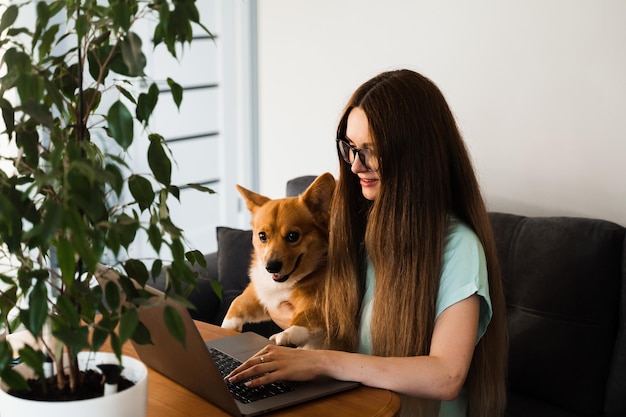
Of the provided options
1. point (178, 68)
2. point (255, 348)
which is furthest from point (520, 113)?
point (178, 68)

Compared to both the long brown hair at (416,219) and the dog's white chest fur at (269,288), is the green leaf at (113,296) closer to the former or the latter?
the long brown hair at (416,219)

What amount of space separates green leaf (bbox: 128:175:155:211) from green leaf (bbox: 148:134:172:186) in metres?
0.04

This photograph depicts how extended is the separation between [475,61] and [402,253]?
1068mm

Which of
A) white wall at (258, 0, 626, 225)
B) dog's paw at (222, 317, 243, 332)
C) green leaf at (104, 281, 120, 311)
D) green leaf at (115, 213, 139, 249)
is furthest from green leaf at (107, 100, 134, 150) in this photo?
white wall at (258, 0, 626, 225)

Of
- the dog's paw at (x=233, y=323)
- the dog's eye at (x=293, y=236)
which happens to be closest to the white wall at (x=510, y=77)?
the dog's eye at (x=293, y=236)

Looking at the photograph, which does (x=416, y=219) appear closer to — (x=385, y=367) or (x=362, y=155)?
(x=362, y=155)

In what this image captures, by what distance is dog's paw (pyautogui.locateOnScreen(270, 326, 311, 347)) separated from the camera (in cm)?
179

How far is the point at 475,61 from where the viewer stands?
8.44ft

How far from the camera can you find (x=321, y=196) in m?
2.01

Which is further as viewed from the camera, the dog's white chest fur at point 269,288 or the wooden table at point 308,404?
the dog's white chest fur at point 269,288

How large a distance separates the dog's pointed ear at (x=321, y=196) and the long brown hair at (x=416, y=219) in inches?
8.7

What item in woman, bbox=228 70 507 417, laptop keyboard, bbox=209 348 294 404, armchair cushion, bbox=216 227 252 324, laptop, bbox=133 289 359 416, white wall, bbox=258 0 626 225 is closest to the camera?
laptop, bbox=133 289 359 416

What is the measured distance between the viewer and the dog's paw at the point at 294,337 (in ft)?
5.88

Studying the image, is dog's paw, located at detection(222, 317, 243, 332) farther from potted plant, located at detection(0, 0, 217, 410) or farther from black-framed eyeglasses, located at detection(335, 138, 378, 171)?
potted plant, located at detection(0, 0, 217, 410)
